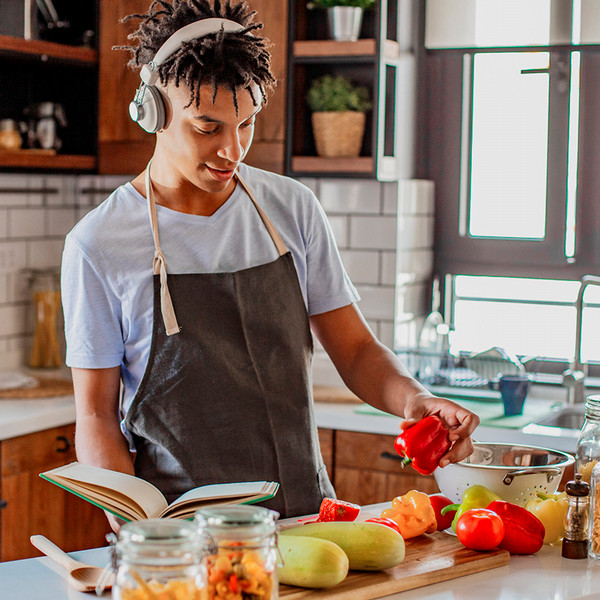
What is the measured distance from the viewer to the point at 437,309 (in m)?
3.70

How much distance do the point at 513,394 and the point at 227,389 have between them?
141 centimetres

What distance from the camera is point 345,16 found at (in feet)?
11.0

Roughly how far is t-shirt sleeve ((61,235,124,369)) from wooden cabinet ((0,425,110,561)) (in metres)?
1.13

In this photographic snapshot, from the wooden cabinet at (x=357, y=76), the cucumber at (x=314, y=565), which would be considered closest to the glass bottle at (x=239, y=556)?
the cucumber at (x=314, y=565)

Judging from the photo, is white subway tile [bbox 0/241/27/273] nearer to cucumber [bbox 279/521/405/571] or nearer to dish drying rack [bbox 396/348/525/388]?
dish drying rack [bbox 396/348/525/388]

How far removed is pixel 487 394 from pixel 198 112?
1.84m

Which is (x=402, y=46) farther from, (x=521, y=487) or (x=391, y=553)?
(x=391, y=553)

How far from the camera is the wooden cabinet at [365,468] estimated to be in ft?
9.98

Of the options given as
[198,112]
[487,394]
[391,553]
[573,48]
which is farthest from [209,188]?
[573,48]

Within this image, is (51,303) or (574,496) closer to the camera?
(574,496)

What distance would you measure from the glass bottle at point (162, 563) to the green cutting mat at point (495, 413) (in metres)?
1.90

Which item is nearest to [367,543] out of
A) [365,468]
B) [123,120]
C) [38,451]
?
[365,468]

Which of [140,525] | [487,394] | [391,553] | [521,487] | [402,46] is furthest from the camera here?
[402,46]

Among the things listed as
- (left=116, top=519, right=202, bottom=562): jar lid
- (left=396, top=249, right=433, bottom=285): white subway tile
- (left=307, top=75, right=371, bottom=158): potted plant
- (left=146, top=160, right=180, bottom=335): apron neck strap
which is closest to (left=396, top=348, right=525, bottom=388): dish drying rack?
(left=396, top=249, right=433, bottom=285): white subway tile
